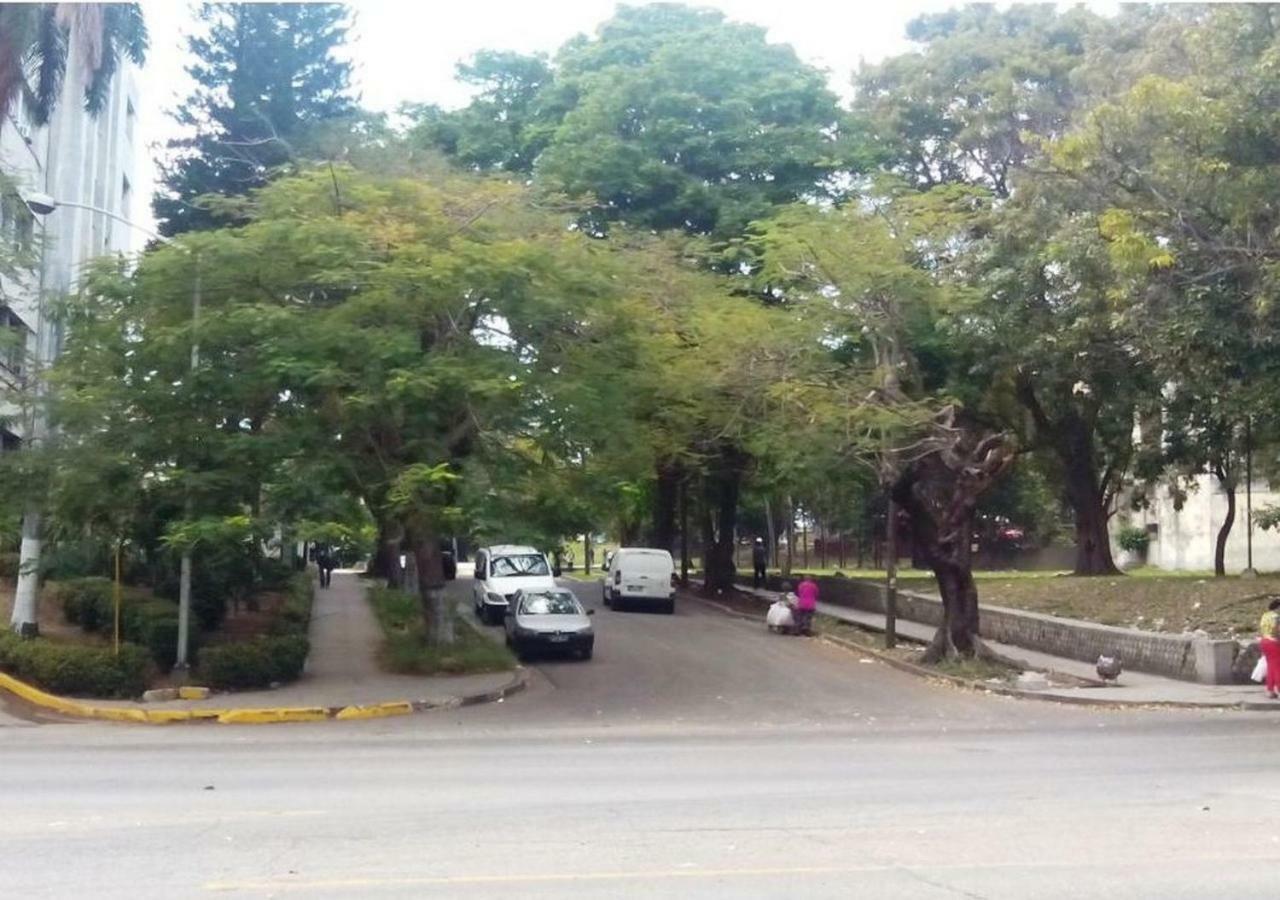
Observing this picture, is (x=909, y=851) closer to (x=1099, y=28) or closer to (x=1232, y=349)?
(x=1232, y=349)

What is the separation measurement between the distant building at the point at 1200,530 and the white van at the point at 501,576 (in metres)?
21.8

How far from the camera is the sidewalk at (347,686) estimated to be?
72.2 feet

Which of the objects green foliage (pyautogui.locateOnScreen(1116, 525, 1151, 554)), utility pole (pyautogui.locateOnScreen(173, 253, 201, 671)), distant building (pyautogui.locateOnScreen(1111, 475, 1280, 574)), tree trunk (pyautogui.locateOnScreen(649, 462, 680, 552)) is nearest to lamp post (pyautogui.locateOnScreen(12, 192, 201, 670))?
utility pole (pyautogui.locateOnScreen(173, 253, 201, 671))

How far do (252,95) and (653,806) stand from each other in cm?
3402

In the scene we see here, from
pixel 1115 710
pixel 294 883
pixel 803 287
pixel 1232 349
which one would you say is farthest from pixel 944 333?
pixel 294 883

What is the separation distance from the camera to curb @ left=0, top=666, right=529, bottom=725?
68.6 ft

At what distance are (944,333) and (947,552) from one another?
869 cm

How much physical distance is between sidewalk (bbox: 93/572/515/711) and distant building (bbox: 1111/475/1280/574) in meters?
28.5

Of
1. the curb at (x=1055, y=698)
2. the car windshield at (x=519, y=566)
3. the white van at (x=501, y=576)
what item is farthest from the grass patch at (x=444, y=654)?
the curb at (x=1055, y=698)

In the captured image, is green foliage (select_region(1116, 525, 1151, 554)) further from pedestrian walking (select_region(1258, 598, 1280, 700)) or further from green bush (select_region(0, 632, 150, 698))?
green bush (select_region(0, 632, 150, 698))

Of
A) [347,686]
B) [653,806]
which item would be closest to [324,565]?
[347,686]

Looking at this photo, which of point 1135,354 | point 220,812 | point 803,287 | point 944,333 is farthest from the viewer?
point 944,333

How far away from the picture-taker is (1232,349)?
22812mm

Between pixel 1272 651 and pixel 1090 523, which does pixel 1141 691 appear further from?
pixel 1090 523
